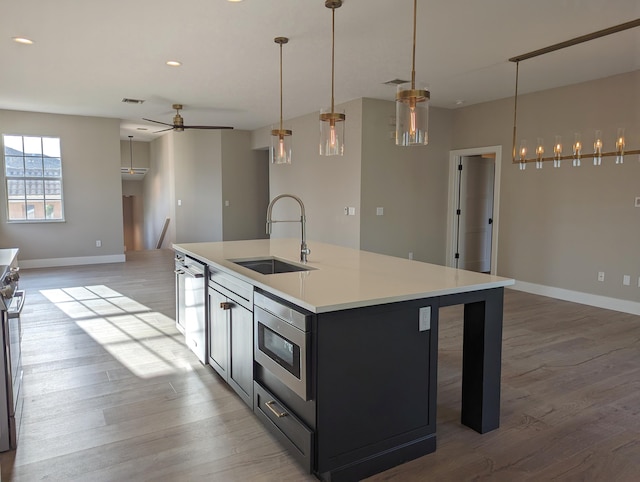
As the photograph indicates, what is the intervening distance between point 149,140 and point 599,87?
33.4 feet

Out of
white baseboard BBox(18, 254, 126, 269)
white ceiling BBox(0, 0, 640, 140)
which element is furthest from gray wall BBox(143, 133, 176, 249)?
white ceiling BBox(0, 0, 640, 140)

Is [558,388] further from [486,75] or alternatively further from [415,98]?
[486,75]

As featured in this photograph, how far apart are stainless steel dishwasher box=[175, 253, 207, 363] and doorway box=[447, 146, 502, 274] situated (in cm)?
465

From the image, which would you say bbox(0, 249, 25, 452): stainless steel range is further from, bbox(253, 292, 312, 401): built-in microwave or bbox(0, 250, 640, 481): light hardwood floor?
bbox(253, 292, 312, 401): built-in microwave

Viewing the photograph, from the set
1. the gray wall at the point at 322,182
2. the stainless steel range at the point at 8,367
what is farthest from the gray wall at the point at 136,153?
the stainless steel range at the point at 8,367

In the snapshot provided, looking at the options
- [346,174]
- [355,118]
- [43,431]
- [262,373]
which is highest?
[355,118]

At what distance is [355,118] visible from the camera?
6.18 metres

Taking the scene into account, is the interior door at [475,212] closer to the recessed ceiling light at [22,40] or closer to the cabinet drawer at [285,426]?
the cabinet drawer at [285,426]

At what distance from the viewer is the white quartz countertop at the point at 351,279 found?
1980mm

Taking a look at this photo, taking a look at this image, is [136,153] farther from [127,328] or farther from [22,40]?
[127,328]

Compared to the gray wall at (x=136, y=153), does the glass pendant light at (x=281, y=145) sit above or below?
below

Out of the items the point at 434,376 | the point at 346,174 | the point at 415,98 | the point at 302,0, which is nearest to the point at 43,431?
the point at 434,376

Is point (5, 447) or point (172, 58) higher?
point (172, 58)

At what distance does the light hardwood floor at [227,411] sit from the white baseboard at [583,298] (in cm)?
37
